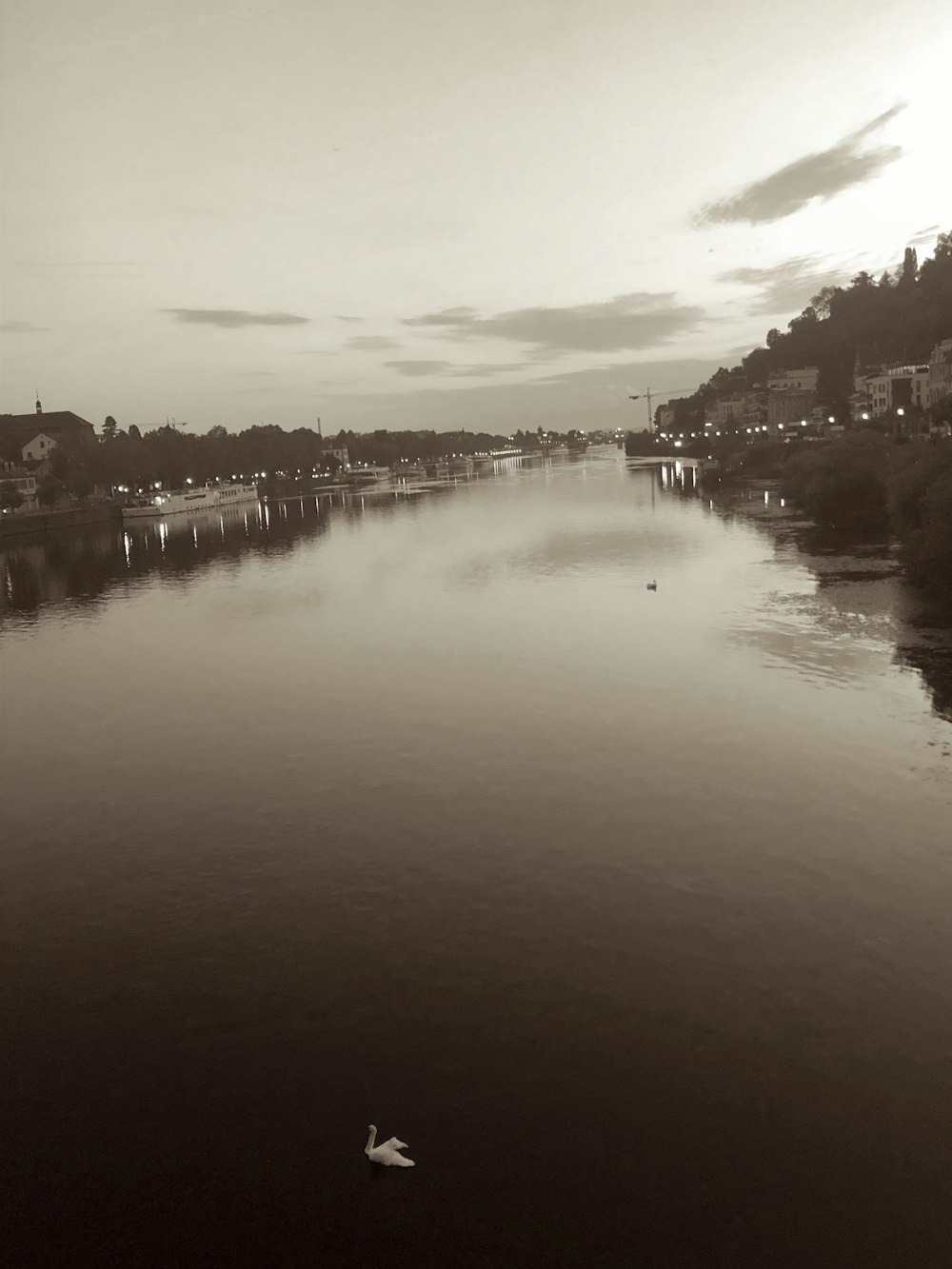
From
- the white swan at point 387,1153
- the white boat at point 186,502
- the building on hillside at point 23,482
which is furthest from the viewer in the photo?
the white boat at point 186,502

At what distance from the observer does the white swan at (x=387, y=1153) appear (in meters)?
7.21

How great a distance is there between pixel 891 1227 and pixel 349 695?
14.5 meters

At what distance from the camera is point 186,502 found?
272ft

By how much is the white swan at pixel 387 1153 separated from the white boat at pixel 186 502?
248 ft

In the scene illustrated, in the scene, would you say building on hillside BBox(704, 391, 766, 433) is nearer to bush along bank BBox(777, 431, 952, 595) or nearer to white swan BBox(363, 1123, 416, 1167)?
bush along bank BBox(777, 431, 952, 595)

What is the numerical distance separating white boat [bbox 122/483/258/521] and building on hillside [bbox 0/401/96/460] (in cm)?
1574

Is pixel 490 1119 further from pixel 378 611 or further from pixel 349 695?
pixel 378 611

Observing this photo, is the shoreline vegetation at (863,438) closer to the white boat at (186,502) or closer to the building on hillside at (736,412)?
the building on hillside at (736,412)

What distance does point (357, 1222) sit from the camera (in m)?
6.89

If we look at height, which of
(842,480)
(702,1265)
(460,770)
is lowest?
(702,1265)

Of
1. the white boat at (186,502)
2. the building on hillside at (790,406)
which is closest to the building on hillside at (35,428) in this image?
the white boat at (186,502)

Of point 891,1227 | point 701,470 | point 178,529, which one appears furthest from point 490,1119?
point 701,470

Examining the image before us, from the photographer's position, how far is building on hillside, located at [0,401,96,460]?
97.6 metres

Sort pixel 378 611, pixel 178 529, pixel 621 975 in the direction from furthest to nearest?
pixel 178 529 < pixel 378 611 < pixel 621 975
